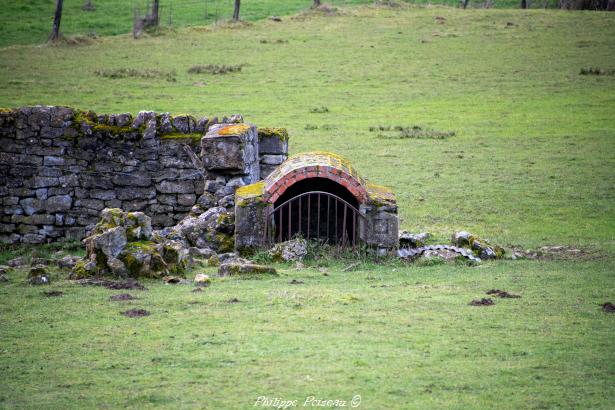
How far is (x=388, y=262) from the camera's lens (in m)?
14.6

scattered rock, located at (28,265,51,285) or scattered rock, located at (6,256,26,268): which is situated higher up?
scattered rock, located at (28,265,51,285)

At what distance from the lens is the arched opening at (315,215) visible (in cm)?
1505

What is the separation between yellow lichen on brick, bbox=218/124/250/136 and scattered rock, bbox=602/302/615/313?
7.71 metres

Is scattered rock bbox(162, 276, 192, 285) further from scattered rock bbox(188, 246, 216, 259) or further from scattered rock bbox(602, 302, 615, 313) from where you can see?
scattered rock bbox(602, 302, 615, 313)

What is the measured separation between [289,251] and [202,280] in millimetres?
2121

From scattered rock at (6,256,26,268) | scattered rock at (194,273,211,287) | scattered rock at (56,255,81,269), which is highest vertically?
scattered rock at (194,273,211,287)

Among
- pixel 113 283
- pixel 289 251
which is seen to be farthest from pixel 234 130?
pixel 113 283

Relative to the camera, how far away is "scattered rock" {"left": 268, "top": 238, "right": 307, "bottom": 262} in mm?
14523

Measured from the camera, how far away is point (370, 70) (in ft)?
129

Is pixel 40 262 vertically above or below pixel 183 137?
below

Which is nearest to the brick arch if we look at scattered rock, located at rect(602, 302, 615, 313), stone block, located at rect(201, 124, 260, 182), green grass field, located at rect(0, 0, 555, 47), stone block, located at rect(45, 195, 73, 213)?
stone block, located at rect(201, 124, 260, 182)

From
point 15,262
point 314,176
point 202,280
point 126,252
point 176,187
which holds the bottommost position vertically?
point 15,262

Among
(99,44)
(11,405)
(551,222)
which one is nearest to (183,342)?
(11,405)

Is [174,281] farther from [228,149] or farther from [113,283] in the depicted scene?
[228,149]
